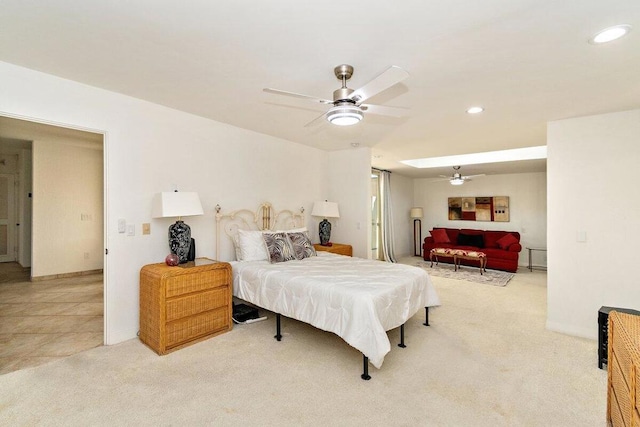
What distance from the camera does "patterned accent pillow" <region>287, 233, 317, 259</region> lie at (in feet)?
13.0

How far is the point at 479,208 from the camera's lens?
8234 millimetres

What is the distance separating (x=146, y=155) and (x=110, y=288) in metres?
1.41

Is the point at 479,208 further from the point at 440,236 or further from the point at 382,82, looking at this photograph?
the point at 382,82

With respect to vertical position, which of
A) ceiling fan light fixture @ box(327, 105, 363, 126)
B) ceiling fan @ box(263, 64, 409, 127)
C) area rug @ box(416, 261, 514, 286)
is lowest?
area rug @ box(416, 261, 514, 286)

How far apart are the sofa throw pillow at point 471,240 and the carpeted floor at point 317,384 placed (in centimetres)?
441

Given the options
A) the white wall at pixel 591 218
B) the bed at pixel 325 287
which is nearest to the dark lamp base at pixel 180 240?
the bed at pixel 325 287

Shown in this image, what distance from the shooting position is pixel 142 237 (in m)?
3.17

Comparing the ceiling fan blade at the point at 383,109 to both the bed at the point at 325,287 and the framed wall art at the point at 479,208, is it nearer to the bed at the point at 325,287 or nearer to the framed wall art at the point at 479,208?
the bed at the point at 325,287

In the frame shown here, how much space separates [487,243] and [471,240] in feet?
1.19

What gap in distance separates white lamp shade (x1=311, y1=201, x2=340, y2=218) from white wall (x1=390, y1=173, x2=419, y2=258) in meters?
3.70

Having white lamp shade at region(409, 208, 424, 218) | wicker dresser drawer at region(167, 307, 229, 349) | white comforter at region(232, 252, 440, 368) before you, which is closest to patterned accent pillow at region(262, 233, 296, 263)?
white comforter at region(232, 252, 440, 368)

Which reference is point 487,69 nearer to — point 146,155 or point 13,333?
point 146,155

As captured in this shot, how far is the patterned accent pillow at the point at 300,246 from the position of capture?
3.95 meters

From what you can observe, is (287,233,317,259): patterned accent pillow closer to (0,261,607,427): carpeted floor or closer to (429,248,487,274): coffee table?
(0,261,607,427): carpeted floor
